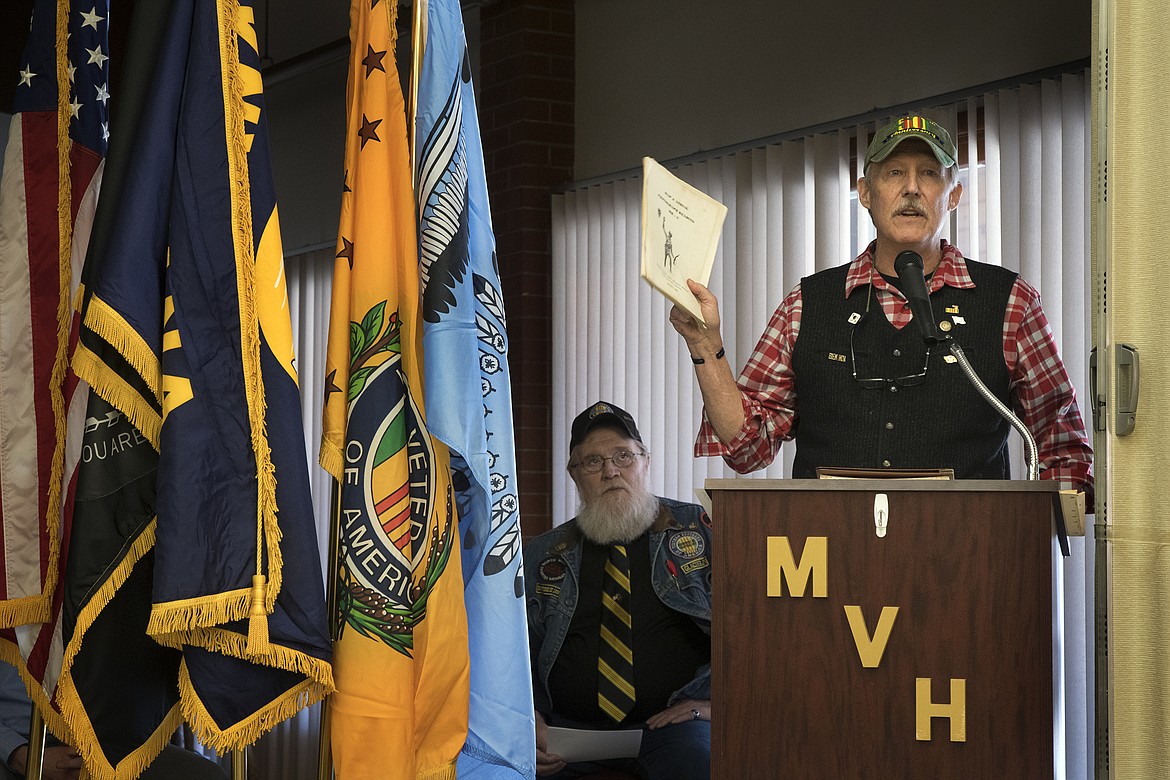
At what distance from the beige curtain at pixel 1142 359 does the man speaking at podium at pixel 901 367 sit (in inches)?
26.4

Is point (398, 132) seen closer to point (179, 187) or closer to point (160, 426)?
point (179, 187)

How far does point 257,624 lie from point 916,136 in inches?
56.5

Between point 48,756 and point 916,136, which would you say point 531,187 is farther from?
point 916,136

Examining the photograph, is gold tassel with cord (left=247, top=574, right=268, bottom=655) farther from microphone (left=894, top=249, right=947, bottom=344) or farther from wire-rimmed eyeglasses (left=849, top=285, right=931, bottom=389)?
wire-rimmed eyeglasses (left=849, top=285, right=931, bottom=389)

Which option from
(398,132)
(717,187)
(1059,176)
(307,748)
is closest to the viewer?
(398,132)

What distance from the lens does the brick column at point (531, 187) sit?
16.6ft

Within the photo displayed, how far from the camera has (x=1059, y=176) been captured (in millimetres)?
3484

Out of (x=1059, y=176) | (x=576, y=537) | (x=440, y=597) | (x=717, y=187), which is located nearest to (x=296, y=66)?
(x=717, y=187)

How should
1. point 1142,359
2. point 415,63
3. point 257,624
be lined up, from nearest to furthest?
point 1142,359
point 257,624
point 415,63

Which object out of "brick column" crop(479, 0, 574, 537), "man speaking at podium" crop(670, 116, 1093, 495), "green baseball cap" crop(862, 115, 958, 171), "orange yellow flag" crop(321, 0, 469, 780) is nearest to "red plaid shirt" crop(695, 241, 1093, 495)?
"man speaking at podium" crop(670, 116, 1093, 495)

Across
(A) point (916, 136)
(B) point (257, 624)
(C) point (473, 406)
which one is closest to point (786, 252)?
(A) point (916, 136)

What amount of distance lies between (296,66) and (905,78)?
3.13 metres

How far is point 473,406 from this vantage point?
1871mm

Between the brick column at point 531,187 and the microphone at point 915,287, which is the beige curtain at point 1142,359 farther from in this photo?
the brick column at point 531,187
